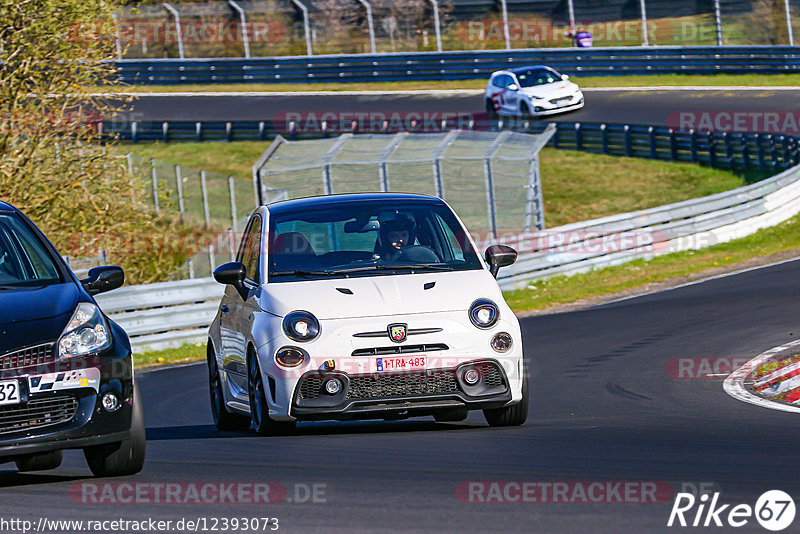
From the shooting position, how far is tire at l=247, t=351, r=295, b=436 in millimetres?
8906

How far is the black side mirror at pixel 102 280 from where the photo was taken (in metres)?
8.04

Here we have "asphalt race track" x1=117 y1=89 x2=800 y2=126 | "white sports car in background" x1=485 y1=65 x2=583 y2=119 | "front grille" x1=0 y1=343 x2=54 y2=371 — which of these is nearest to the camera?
"front grille" x1=0 y1=343 x2=54 y2=371

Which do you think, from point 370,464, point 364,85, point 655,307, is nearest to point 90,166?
point 655,307

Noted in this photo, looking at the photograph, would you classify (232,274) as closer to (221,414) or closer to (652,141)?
(221,414)

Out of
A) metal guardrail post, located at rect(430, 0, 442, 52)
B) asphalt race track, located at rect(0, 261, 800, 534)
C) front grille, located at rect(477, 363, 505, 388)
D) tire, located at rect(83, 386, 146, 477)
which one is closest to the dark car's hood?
tire, located at rect(83, 386, 146, 477)

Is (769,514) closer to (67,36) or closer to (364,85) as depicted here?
(67,36)

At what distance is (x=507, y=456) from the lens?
761cm

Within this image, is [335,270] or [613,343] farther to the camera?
[613,343]

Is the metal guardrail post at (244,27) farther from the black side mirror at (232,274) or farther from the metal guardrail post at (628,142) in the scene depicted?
the black side mirror at (232,274)

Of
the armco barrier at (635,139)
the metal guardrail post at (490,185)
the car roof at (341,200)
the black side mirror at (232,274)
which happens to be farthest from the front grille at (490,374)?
the armco barrier at (635,139)

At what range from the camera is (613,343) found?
1456cm

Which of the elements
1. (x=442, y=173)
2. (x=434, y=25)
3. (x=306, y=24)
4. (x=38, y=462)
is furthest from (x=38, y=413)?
(x=306, y=24)

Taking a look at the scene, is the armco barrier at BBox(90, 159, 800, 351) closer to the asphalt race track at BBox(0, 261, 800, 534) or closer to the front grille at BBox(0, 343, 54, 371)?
the asphalt race track at BBox(0, 261, 800, 534)

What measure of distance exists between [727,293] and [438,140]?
8752 millimetres
